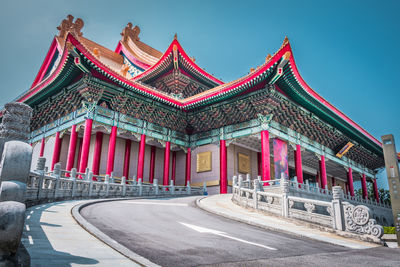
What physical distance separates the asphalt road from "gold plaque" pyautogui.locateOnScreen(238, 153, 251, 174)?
569 inches

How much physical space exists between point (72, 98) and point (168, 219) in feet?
44.7

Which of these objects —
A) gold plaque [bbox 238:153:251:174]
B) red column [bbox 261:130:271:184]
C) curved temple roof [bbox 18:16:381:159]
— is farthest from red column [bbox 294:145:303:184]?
gold plaque [bbox 238:153:251:174]

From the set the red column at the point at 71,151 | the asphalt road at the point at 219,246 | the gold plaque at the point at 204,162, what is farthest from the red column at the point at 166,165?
the asphalt road at the point at 219,246

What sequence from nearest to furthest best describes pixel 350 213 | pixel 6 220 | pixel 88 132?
pixel 6 220
pixel 350 213
pixel 88 132

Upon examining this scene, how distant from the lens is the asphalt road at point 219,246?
191 inches

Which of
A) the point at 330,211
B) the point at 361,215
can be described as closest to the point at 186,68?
the point at 330,211

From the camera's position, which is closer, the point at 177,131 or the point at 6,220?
the point at 6,220

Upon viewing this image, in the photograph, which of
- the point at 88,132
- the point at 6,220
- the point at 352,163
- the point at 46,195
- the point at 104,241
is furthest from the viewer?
the point at 352,163

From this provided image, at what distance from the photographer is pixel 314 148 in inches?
965

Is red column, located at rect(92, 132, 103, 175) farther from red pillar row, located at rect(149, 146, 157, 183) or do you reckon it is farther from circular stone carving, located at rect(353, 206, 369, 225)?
circular stone carving, located at rect(353, 206, 369, 225)

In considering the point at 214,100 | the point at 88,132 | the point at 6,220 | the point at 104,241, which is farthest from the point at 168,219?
the point at 214,100

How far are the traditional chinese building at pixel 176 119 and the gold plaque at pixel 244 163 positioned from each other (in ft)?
0.26

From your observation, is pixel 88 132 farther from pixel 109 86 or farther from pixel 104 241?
pixel 104 241

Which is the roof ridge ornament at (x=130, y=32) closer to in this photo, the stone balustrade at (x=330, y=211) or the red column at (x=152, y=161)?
the red column at (x=152, y=161)
